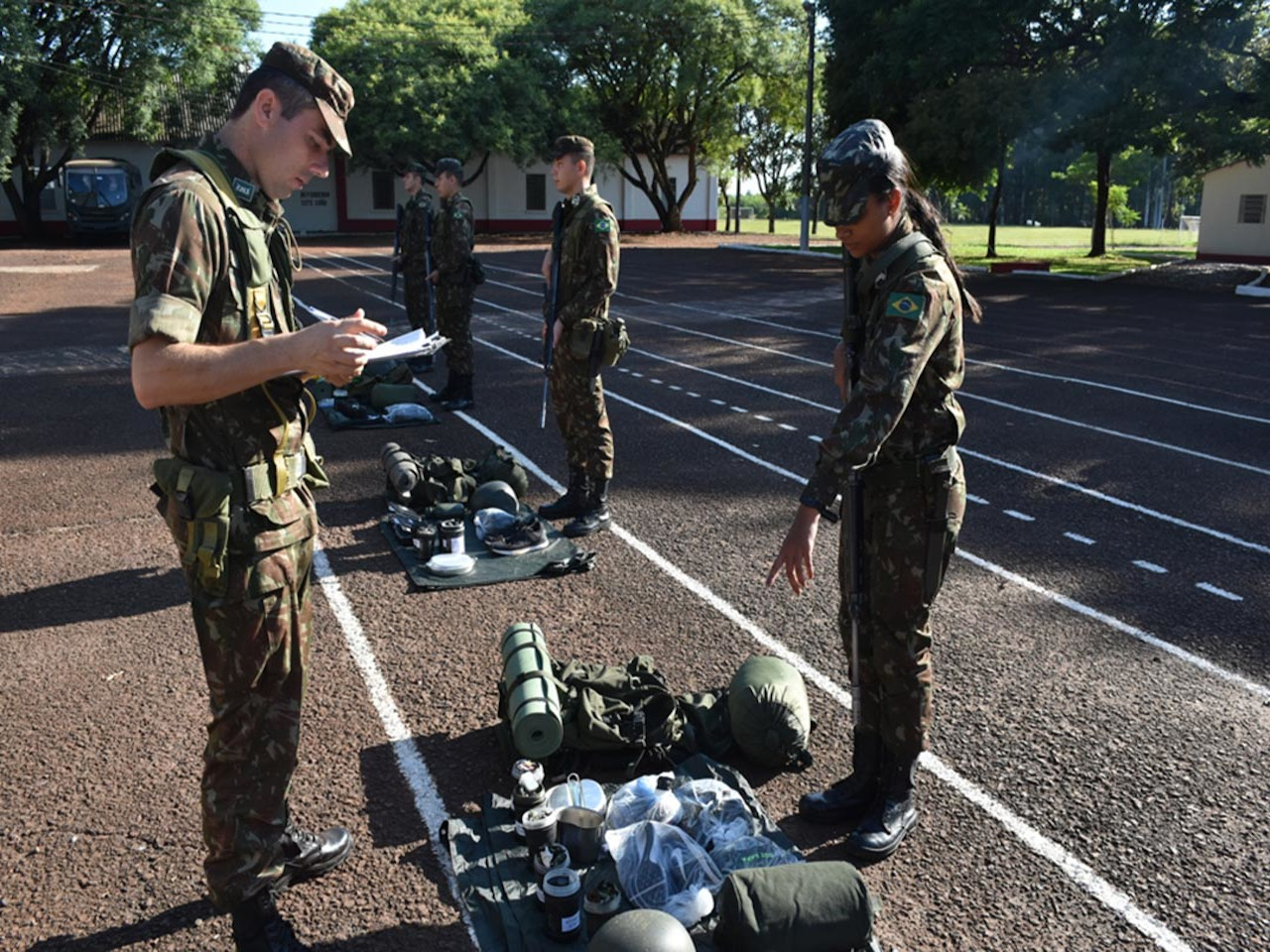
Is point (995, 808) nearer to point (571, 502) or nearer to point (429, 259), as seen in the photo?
point (571, 502)

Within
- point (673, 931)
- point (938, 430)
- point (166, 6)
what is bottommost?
point (673, 931)

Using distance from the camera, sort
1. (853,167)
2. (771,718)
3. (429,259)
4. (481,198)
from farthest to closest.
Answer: (481,198), (429,259), (771,718), (853,167)

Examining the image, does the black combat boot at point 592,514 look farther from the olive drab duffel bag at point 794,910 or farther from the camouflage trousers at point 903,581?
the olive drab duffel bag at point 794,910

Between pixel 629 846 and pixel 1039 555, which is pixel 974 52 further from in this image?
pixel 629 846

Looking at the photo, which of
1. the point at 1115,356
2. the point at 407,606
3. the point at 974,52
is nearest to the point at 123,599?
the point at 407,606

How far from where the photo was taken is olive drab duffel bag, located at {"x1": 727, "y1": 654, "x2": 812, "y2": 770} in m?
4.22

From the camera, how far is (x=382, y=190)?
163 feet

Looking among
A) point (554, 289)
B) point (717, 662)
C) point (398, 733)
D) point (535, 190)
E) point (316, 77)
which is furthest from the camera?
point (535, 190)

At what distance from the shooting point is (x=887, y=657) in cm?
375

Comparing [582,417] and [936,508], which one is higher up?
[936,508]

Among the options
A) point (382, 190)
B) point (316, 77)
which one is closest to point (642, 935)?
point (316, 77)

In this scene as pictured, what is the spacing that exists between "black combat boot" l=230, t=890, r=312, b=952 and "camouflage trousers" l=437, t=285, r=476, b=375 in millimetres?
8228

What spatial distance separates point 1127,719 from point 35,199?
45.0 m

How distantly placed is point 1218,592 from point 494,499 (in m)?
4.69
